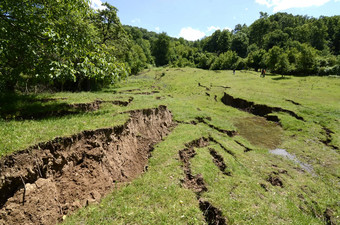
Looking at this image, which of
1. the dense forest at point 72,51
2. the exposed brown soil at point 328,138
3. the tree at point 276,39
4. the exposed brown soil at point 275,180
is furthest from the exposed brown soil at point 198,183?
the tree at point 276,39

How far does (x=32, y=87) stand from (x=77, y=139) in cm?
1954

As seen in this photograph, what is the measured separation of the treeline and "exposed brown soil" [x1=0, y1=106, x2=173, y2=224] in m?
52.5

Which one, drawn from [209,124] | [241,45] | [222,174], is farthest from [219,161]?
[241,45]

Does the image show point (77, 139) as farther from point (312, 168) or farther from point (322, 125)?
point (322, 125)

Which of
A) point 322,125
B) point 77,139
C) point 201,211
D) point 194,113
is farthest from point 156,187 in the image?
point 322,125

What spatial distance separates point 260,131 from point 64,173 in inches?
733

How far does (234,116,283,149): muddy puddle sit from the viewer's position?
16.3m

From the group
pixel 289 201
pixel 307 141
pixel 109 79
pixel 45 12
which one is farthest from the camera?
pixel 307 141

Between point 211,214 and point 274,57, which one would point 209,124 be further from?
point 274,57

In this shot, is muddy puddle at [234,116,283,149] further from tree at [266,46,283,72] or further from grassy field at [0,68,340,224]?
tree at [266,46,283,72]

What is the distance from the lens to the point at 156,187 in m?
8.35

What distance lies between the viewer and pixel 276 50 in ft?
162

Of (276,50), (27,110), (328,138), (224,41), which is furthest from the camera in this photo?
(224,41)

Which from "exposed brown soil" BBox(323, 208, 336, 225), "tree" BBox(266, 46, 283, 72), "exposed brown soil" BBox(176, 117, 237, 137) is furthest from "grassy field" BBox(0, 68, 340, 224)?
"tree" BBox(266, 46, 283, 72)
